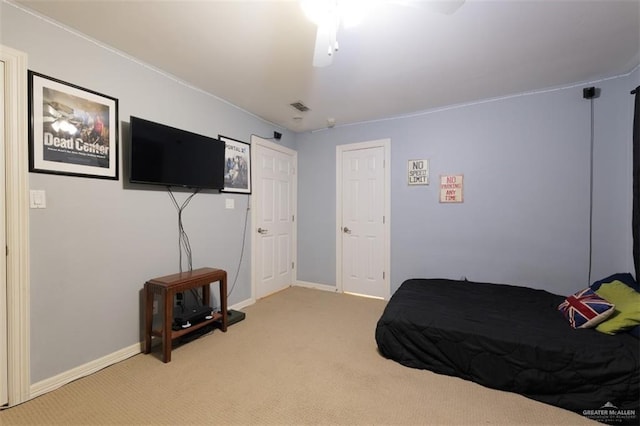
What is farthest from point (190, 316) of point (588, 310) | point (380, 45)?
point (588, 310)

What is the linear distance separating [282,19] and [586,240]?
3.44 meters

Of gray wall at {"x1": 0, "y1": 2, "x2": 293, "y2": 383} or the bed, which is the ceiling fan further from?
the bed

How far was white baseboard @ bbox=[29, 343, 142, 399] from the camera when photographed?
178cm

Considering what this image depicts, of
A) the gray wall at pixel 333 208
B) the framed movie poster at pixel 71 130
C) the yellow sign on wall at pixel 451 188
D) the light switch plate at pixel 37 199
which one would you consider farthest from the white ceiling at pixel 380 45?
the light switch plate at pixel 37 199

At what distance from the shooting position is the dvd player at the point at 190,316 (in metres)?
2.34

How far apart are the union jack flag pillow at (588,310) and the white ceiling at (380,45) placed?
191 centimetres

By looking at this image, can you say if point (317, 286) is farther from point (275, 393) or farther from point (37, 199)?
point (37, 199)

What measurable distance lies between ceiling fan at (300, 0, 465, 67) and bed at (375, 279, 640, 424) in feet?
6.61

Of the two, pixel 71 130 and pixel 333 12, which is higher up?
pixel 333 12

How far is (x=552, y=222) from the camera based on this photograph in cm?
285

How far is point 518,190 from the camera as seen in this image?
3002 millimetres

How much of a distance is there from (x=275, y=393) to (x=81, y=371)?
1.45 m

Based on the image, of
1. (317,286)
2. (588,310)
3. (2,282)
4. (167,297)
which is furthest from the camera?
(317,286)

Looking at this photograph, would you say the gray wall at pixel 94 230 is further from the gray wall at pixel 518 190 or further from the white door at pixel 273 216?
the gray wall at pixel 518 190
